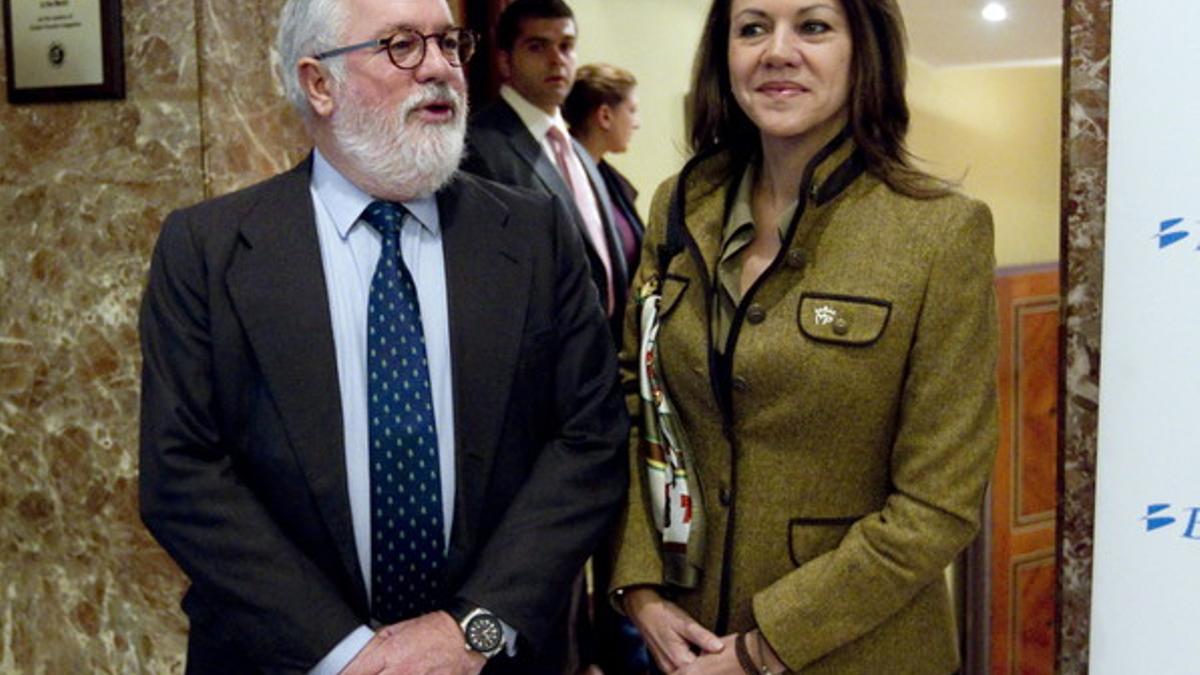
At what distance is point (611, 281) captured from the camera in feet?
10.0

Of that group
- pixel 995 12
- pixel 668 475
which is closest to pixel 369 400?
pixel 668 475

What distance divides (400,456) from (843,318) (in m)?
0.59

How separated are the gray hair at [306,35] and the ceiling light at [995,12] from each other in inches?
101

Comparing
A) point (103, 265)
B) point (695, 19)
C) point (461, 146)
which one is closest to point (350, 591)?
point (461, 146)

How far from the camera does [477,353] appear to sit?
1734 mm

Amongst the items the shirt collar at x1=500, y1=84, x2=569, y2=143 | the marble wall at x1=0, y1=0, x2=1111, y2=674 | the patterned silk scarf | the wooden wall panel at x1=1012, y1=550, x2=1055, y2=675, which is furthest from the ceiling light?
the patterned silk scarf

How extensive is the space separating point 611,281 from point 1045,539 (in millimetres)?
1725

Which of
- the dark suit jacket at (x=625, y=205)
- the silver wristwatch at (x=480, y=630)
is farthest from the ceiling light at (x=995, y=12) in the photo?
the silver wristwatch at (x=480, y=630)

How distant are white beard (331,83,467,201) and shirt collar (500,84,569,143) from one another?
4.11ft

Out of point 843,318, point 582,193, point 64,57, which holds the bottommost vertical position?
point 843,318

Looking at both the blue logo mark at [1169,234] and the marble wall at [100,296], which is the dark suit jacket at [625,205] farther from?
the blue logo mark at [1169,234]

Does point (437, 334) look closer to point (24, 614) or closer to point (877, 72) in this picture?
point (877, 72)

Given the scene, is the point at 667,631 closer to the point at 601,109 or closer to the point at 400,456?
the point at 400,456

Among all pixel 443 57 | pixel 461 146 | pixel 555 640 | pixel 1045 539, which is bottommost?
pixel 1045 539
